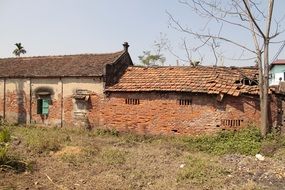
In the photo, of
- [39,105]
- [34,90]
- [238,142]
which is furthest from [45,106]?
[238,142]

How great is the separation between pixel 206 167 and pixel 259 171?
1630 mm

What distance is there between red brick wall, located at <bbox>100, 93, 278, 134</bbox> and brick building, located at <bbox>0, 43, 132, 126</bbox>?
1.22 metres

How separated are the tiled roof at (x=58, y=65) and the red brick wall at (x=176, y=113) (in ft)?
7.65

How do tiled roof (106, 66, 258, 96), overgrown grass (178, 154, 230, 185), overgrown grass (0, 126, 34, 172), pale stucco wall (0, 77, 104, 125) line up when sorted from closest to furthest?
overgrown grass (178, 154, 230, 185)
overgrown grass (0, 126, 34, 172)
tiled roof (106, 66, 258, 96)
pale stucco wall (0, 77, 104, 125)

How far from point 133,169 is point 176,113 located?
6158 mm

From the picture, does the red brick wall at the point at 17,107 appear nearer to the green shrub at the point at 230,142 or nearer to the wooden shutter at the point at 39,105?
the wooden shutter at the point at 39,105

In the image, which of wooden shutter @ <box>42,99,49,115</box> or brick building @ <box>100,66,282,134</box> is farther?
wooden shutter @ <box>42,99,49,115</box>

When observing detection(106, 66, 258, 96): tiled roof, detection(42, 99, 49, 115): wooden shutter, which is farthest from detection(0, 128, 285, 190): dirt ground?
detection(42, 99, 49, 115): wooden shutter

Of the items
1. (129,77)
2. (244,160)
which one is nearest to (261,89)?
(244,160)

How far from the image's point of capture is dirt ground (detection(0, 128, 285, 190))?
9.72 meters

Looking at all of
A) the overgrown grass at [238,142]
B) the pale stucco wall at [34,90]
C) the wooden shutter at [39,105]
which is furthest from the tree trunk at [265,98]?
the wooden shutter at [39,105]

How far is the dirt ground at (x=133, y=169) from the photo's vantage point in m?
9.72

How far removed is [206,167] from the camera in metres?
11.0

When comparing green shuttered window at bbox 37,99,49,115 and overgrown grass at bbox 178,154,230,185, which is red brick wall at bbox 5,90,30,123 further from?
overgrown grass at bbox 178,154,230,185
